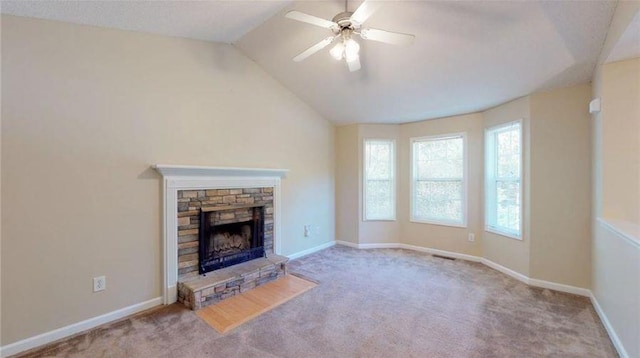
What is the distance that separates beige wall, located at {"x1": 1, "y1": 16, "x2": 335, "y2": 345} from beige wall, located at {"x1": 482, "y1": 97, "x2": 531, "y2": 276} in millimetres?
3476

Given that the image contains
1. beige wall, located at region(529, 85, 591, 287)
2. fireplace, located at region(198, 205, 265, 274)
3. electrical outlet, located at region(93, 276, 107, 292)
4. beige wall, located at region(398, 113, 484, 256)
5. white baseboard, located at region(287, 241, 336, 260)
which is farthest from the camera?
white baseboard, located at region(287, 241, 336, 260)

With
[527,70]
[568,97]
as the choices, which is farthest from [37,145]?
[568,97]

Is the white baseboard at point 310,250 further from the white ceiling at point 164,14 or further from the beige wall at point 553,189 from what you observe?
the white ceiling at point 164,14

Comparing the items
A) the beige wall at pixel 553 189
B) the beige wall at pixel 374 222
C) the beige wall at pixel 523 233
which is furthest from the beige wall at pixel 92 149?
the beige wall at pixel 553 189

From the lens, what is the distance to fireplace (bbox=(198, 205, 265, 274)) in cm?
302

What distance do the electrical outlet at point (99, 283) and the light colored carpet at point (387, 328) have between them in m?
0.33

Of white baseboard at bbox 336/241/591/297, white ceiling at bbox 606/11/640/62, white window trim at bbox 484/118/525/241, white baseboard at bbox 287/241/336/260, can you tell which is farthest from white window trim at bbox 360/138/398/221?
white ceiling at bbox 606/11/640/62

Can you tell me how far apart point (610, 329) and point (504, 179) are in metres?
1.89

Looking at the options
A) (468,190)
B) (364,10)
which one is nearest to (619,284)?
(468,190)

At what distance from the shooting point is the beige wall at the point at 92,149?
6.64 ft

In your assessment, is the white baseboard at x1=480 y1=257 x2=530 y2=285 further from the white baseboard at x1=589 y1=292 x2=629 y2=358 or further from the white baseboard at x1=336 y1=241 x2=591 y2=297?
the white baseboard at x1=589 y1=292 x2=629 y2=358

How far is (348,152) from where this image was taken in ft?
Answer: 16.1

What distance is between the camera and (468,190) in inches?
162

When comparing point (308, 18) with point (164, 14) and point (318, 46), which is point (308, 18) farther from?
point (164, 14)
